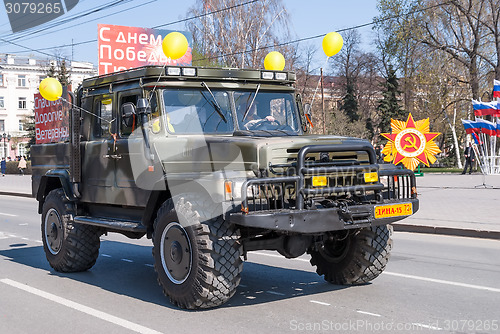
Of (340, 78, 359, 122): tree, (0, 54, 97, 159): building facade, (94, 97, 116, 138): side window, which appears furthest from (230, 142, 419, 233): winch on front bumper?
(0, 54, 97, 159): building facade

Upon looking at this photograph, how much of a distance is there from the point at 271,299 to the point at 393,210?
1.60 metres

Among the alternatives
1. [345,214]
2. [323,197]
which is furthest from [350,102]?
[345,214]

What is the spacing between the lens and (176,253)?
20.6 ft

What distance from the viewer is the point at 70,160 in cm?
835

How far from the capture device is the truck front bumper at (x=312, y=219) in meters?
5.62

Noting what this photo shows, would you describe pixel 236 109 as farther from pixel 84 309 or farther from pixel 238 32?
pixel 238 32

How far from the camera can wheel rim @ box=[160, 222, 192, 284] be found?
6148mm

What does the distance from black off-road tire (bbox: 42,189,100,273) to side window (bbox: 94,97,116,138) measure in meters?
1.14

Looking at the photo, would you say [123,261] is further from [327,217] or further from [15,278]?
[327,217]

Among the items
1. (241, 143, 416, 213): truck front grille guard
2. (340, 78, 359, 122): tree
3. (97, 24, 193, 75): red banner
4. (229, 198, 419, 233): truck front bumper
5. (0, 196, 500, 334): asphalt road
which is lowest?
(0, 196, 500, 334): asphalt road

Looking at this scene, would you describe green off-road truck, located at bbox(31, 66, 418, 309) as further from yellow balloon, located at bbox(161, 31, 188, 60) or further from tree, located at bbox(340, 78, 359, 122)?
tree, located at bbox(340, 78, 359, 122)

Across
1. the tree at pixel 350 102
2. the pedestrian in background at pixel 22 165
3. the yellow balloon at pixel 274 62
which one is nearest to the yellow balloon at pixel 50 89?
the yellow balloon at pixel 274 62

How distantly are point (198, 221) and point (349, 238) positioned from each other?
2.02 meters

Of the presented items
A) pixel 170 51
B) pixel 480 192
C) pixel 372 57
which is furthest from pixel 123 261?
pixel 372 57
